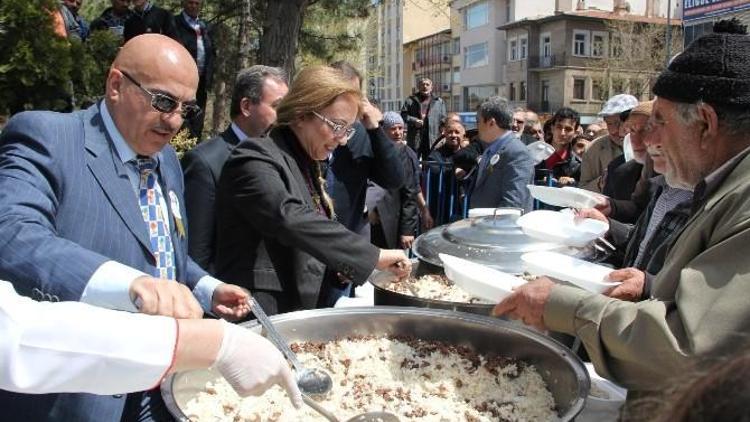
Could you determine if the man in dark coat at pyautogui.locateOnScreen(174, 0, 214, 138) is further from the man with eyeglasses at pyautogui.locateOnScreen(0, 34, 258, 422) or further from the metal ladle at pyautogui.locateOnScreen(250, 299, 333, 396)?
the metal ladle at pyautogui.locateOnScreen(250, 299, 333, 396)

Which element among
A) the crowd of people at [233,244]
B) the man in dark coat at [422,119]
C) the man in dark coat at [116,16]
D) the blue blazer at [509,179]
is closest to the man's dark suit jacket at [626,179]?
the blue blazer at [509,179]

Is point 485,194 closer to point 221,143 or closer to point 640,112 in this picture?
point 640,112

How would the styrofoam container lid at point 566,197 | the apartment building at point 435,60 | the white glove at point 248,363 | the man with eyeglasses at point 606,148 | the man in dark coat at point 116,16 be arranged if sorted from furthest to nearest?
the apartment building at point 435,60
the man in dark coat at point 116,16
the man with eyeglasses at point 606,148
the styrofoam container lid at point 566,197
the white glove at point 248,363

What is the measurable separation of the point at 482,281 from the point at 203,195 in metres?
1.55

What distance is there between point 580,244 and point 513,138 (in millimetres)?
2026

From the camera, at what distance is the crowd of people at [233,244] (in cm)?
100

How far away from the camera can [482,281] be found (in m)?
1.68

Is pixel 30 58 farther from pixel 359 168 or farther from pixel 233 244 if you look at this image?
pixel 359 168

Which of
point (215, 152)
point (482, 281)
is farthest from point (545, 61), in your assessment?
point (482, 281)

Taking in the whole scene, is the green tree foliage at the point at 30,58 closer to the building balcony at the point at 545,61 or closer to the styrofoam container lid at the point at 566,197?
the styrofoam container lid at the point at 566,197

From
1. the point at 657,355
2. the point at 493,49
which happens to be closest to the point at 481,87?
the point at 493,49

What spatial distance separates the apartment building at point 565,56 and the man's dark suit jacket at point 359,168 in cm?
3769

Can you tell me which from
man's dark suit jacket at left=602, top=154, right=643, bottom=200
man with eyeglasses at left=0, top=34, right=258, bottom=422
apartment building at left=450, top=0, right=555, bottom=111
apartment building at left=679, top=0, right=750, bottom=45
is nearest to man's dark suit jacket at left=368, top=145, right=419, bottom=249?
man's dark suit jacket at left=602, top=154, right=643, bottom=200

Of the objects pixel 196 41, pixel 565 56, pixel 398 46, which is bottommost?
pixel 196 41
